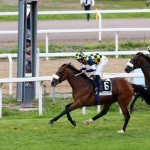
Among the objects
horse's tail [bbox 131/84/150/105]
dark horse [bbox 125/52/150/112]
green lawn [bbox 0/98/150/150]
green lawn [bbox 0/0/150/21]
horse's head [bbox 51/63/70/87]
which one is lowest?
green lawn [bbox 0/98/150/150]

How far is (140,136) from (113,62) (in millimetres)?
7475

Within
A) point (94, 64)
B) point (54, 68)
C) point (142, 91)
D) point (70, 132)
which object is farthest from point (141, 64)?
point (54, 68)

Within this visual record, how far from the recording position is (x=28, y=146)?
40.4 feet

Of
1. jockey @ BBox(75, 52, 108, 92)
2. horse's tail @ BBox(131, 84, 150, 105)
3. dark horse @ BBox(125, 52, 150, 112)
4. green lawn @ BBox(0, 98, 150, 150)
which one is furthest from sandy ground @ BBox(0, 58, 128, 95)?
jockey @ BBox(75, 52, 108, 92)

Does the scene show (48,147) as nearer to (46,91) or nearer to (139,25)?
(46,91)

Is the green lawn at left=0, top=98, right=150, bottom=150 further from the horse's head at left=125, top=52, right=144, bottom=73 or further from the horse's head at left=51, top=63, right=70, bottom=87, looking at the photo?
the horse's head at left=125, top=52, right=144, bottom=73

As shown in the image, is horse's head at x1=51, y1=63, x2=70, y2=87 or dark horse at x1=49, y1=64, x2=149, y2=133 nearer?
horse's head at x1=51, y1=63, x2=70, y2=87

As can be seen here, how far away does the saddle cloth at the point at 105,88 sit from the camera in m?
13.9

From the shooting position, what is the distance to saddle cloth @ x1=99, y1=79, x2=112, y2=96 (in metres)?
13.9

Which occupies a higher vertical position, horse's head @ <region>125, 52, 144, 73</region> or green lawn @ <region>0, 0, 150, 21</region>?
green lawn @ <region>0, 0, 150, 21</region>

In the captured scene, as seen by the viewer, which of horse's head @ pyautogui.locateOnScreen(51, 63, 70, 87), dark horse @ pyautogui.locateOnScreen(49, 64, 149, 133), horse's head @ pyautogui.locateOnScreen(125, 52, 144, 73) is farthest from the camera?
horse's head @ pyautogui.locateOnScreen(125, 52, 144, 73)

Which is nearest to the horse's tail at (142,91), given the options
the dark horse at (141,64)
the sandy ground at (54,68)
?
the dark horse at (141,64)

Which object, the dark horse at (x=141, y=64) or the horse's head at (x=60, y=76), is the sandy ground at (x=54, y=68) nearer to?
the dark horse at (x=141, y=64)

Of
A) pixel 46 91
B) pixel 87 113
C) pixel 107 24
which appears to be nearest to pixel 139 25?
pixel 107 24
